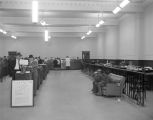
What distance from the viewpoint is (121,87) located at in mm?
7148

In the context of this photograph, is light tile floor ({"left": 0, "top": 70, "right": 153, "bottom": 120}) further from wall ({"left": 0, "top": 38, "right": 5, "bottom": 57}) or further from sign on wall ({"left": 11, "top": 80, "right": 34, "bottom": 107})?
wall ({"left": 0, "top": 38, "right": 5, "bottom": 57})

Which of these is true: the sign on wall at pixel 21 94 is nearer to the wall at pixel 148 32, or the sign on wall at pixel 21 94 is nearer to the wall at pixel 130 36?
the wall at pixel 148 32

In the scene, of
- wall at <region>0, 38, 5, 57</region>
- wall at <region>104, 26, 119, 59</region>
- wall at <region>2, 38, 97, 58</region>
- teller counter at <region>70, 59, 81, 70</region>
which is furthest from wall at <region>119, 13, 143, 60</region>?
wall at <region>0, 38, 5, 57</region>

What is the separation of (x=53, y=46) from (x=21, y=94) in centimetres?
1868

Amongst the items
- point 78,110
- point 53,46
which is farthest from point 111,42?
point 78,110

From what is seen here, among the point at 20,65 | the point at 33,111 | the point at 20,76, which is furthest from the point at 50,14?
the point at 33,111

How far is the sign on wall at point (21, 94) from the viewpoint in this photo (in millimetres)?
5648

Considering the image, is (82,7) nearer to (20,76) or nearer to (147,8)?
(147,8)

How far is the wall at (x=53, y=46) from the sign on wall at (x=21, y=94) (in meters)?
18.6

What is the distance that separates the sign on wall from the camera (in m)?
5.65

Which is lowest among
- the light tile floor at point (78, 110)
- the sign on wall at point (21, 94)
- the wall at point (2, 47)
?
the light tile floor at point (78, 110)

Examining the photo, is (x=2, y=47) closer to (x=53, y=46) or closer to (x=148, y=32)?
(x=53, y=46)

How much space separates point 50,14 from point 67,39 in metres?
12.0

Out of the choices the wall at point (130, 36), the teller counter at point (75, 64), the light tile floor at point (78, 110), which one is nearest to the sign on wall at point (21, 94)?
the light tile floor at point (78, 110)
